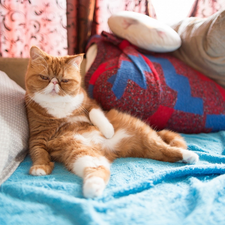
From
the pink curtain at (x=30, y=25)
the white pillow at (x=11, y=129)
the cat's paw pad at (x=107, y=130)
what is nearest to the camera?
the white pillow at (x=11, y=129)

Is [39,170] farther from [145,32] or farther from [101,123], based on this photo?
[145,32]

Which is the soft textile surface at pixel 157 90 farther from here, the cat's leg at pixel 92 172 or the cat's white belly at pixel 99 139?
the cat's leg at pixel 92 172

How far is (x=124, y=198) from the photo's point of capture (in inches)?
30.5

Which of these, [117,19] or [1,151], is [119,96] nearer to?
[117,19]

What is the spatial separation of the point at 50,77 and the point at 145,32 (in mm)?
842

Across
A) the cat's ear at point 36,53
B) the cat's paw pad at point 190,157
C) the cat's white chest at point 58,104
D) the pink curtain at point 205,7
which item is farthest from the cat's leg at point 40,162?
the pink curtain at point 205,7

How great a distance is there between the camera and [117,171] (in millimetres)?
1027

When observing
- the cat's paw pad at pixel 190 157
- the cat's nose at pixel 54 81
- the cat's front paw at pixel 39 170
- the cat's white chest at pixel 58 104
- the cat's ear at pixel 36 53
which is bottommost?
the cat's front paw at pixel 39 170

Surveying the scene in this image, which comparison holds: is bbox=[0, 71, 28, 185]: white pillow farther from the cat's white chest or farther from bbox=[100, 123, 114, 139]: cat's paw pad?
bbox=[100, 123, 114, 139]: cat's paw pad

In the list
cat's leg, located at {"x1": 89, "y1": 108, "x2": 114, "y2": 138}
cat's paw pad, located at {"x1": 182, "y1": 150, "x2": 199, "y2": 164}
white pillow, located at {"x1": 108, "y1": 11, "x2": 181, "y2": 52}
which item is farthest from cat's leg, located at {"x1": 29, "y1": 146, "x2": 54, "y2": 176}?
white pillow, located at {"x1": 108, "y1": 11, "x2": 181, "y2": 52}

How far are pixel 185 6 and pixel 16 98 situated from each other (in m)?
1.95

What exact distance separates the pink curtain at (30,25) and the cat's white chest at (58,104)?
996 millimetres

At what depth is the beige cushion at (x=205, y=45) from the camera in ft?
5.04

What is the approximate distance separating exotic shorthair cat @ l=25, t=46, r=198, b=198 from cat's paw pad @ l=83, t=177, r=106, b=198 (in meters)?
0.19
